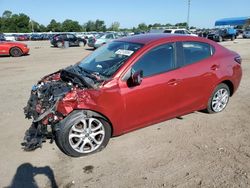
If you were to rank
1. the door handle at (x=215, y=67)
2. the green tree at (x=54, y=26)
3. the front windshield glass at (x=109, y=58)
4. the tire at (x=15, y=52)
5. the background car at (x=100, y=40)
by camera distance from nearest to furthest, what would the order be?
1. the front windshield glass at (x=109, y=58)
2. the door handle at (x=215, y=67)
3. the tire at (x=15, y=52)
4. the background car at (x=100, y=40)
5. the green tree at (x=54, y=26)

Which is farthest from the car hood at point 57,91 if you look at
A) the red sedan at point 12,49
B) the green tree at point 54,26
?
the green tree at point 54,26

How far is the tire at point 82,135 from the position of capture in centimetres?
409

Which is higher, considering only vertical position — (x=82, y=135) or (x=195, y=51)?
(x=195, y=51)

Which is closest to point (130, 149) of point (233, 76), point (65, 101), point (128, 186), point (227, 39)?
point (128, 186)

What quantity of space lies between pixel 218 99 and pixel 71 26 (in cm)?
10607

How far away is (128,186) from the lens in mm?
3498

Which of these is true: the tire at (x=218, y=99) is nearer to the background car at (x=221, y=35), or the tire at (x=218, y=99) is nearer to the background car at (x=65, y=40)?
the background car at (x=65, y=40)

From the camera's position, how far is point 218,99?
5.84 meters

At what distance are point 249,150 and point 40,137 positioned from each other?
3198 mm

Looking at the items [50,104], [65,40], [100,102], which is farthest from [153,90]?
[65,40]

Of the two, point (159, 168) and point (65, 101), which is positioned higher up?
point (65, 101)

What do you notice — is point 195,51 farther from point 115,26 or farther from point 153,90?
point 115,26

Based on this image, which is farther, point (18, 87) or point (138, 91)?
point (18, 87)

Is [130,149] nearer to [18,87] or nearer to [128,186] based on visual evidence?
[128,186]
